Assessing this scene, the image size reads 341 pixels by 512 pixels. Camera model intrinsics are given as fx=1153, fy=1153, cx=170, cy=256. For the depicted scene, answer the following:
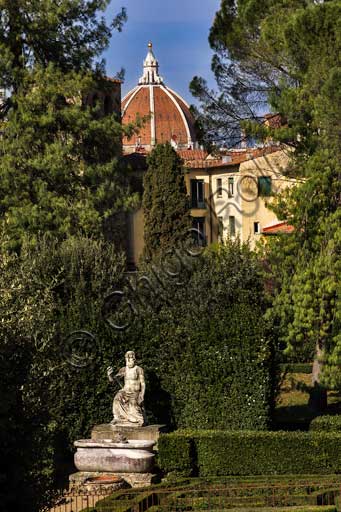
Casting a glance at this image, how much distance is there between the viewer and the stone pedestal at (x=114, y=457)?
2378 cm

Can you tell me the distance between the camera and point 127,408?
2553cm

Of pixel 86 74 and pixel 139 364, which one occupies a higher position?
pixel 86 74

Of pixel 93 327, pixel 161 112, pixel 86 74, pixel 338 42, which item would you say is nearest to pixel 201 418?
pixel 93 327

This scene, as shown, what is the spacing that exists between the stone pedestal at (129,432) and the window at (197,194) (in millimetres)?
43695

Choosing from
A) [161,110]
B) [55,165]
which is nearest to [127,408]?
[55,165]

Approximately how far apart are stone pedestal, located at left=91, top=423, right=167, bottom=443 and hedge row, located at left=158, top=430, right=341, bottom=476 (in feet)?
2.77

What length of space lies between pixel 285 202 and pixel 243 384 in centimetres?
521

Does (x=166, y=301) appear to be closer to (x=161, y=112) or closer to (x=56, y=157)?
(x=56, y=157)

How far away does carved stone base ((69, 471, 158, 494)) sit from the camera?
23.0m

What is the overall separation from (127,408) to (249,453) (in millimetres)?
3003

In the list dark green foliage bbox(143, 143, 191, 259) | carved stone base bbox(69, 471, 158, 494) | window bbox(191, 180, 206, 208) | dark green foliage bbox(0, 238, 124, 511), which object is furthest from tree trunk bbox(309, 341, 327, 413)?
window bbox(191, 180, 206, 208)

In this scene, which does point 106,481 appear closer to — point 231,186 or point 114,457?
point 114,457

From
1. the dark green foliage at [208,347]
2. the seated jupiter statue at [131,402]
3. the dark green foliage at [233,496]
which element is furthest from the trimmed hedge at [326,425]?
the seated jupiter statue at [131,402]

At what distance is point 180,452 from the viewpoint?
2436 cm
